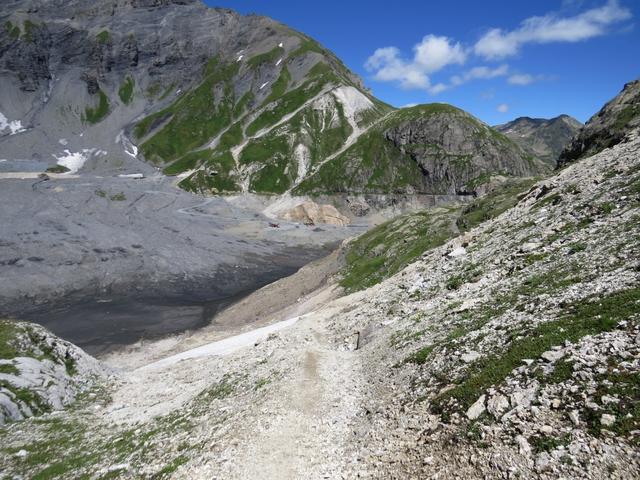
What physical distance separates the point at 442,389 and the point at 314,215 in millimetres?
152343

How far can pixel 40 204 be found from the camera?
153000 millimetres

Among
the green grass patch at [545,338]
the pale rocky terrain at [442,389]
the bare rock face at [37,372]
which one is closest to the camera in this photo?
the pale rocky terrain at [442,389]

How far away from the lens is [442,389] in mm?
17750

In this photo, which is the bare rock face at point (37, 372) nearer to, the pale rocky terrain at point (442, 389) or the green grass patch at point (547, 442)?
the pale rocky terrain at point (442, 389)

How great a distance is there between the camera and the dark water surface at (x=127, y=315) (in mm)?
66500

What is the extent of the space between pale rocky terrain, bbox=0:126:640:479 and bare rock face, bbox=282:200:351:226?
131955 mm

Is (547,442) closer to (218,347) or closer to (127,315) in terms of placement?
(218,347)

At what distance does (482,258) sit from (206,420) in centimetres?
2339

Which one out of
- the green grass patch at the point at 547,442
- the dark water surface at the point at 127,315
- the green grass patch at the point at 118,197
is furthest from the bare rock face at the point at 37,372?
the green grass patch at the point at 118,197

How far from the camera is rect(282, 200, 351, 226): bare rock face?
168 meters

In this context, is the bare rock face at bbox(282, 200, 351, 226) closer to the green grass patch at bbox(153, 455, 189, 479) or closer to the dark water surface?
the dark water surface

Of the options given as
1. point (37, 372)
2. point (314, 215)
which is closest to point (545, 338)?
point (37, 372)

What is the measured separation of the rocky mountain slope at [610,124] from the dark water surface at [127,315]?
66.0m

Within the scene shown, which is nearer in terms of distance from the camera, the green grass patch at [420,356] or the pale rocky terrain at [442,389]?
the pale rocky terrain at [442,389]
